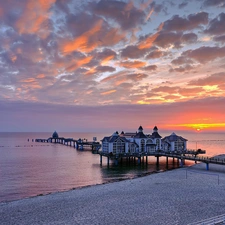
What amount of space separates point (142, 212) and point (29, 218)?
34.2 ft

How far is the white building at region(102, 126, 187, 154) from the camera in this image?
6962cm

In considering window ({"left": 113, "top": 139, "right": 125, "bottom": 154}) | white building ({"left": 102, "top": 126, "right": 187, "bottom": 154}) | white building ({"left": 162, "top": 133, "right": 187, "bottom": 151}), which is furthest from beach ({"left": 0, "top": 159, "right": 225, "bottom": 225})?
white building ({"left": 162, "top": 133, "right": 187, "bottom": 151})

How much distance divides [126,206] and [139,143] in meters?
49.0

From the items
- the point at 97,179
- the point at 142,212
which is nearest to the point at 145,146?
the point at 97,179

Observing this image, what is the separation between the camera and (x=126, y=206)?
25656mm

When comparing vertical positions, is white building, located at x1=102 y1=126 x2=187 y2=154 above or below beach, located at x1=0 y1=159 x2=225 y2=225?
above

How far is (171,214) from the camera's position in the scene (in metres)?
22.8

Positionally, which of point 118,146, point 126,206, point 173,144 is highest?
point 173,144

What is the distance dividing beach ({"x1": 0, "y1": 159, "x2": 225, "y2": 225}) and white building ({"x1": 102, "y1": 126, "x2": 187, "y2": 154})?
33.3 meters

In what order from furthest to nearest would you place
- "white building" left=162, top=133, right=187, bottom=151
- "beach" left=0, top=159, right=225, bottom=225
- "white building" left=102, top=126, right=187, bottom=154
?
"white building" left=162, top=133, right=187, bottom=151
"white building" left=102, top=126, right=187, bottom=154
"beach" left=0, top=159, right=225, bottom=225

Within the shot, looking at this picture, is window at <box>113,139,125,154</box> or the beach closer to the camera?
the beach

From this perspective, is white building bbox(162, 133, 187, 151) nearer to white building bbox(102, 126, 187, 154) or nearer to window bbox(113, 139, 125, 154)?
white building bbox(102, 126, 187, 154)

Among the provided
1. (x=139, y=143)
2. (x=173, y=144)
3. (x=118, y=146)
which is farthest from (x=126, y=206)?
(x=173, y=144)

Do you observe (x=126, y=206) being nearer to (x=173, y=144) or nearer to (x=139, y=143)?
(x=139, y=143)
